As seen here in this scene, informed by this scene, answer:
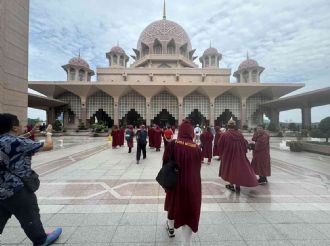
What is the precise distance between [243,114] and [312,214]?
1188 inches

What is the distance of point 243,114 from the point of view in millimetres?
31969

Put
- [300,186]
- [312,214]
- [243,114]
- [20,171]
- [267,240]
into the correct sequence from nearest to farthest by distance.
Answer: [20,171] → [267,240] → [312,214] → [300,186] → [243,114]

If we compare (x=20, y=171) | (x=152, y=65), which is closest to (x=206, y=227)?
(x=20, y=171)

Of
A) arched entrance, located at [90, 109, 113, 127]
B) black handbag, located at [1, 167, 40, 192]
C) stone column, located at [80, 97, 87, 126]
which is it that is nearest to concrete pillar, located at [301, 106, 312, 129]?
arched entrance, located at [90, 109, 113, 127]

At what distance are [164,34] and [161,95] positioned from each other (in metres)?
13.6

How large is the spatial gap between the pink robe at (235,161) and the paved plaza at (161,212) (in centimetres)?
32

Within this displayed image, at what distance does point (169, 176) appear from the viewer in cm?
235

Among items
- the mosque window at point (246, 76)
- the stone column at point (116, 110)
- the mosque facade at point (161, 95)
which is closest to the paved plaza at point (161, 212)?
the mosque facade at point (161, 95)

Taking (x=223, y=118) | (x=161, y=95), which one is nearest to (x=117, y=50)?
(x=161, y=95)

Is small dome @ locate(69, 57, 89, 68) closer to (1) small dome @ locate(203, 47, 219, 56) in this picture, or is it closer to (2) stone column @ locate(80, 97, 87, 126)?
(2) stone column @ locate(80, 97, 87, 126)

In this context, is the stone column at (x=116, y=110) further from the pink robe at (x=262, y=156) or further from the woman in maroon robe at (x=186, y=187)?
the woman in maroon robe at (x=186, y=187)

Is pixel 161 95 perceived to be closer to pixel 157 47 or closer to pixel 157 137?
pixel 157 47

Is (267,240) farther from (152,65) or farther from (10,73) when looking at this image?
(152,65)

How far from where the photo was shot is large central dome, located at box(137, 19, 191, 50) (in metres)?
39.3
